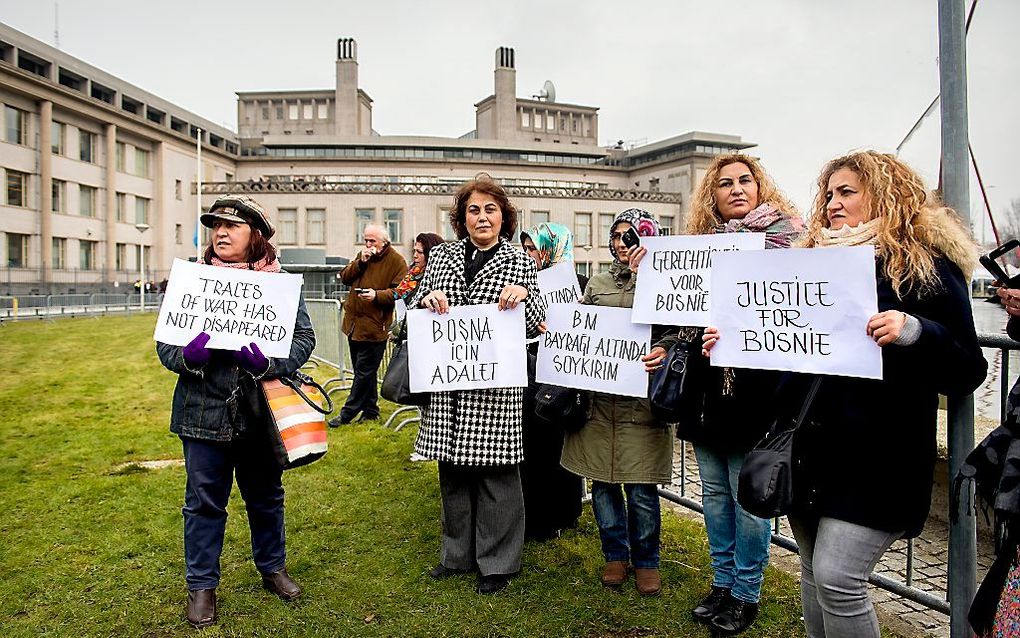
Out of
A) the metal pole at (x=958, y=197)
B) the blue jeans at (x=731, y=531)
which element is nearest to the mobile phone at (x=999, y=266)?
the metal pole at (x=958, y=197)

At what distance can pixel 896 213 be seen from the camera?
251cm

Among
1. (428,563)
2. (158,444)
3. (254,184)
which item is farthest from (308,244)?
(428,563)

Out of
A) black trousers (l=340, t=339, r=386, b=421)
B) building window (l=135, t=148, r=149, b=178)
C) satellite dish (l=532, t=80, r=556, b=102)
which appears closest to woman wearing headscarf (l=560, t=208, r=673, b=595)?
black trousers (l=340, t=339, r=386, b=421)

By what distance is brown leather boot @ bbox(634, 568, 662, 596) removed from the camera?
3.95m

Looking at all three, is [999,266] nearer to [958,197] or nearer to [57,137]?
[958,197]

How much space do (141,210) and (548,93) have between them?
169 ft

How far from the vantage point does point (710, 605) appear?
144 inches

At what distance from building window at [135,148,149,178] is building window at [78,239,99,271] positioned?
7978 millimetres

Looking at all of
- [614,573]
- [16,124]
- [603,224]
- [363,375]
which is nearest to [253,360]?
[614,573]

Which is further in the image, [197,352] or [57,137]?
[57,137]

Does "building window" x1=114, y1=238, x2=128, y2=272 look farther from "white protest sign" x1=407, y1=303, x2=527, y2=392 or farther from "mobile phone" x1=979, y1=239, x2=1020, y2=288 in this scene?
"mobile phone" x1=979, y1=239, x2=1020, y2=288

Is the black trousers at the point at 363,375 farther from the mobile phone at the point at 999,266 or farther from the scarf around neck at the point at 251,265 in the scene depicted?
the mobile phone at the point at 999,266

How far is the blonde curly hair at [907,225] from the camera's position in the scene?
7.90 ft

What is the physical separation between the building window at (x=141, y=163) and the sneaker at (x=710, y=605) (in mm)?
59555
